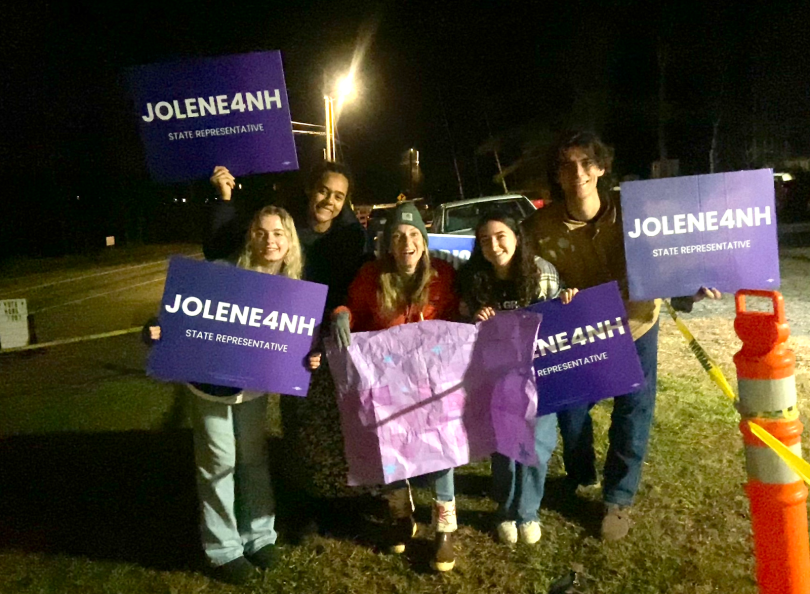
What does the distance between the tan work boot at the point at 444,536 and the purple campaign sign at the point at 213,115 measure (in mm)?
1895

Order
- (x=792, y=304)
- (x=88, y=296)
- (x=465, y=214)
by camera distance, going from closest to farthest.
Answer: (x=792, y=304) → (x=465, y=214) → (x=88, y=296)

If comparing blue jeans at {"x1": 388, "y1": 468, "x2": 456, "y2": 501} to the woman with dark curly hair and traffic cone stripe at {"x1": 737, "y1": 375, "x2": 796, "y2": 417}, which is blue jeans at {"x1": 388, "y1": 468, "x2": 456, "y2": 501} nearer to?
the woman with dark curly hair

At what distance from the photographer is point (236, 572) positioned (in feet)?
10.4

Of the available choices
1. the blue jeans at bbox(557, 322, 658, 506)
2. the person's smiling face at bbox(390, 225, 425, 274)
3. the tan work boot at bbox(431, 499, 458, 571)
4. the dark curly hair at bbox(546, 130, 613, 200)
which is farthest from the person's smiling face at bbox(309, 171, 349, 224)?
the blue jeans at bbox(557, 322, 658, 506)

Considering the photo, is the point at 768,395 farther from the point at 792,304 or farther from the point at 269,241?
the point at 792,304

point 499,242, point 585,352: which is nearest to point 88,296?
point 499,242

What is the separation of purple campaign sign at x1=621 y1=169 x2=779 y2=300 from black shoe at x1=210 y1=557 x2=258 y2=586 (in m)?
2.28

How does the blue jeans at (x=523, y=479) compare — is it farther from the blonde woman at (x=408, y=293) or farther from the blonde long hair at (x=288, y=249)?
the blonde long hair at (x=288, y=249)

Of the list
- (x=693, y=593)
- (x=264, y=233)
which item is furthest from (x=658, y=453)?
(x=264, y=233)

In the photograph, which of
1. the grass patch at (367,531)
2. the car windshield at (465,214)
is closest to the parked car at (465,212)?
the car windshield at (465,214)

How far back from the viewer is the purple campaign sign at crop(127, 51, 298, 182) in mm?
3203

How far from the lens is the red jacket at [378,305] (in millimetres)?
3059

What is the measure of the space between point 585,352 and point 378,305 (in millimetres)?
987

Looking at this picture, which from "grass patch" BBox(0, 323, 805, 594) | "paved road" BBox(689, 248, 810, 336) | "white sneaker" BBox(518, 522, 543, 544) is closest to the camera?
"grass patch" BBox(0, 323, 805, 594)
